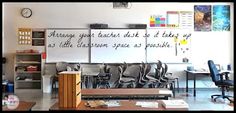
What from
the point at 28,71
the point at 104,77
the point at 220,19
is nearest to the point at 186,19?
the point at 220,19

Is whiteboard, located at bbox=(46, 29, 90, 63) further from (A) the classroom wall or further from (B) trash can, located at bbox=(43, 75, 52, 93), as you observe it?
(B) trash can, located at bbox=(43, 75, 52, 93)

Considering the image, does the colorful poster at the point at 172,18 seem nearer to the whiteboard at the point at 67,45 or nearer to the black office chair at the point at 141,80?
the black office chair at the point at 141,80

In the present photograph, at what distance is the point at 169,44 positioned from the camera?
27.3ft

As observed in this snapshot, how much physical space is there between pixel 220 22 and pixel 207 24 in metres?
0.35

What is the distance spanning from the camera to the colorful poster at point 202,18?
27.4 feet

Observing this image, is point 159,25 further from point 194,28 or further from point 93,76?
point 93,76

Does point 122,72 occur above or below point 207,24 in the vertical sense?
below

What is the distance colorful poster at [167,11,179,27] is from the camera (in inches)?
328

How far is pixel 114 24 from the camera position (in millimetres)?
8344

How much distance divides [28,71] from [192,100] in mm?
4265

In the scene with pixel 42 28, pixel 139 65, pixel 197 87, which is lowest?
pixel 197 87

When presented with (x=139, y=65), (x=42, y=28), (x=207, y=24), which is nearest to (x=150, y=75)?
(x=139, y=65)

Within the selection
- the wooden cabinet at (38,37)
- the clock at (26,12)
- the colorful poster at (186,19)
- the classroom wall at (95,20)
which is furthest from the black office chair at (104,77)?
the clock at (26,12)

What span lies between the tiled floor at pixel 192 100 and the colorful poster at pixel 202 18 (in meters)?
1.69
